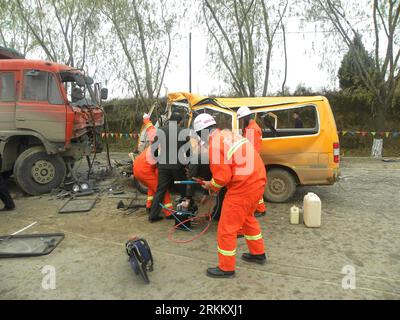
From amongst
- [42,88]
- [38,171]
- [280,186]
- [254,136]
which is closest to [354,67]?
[280,186]

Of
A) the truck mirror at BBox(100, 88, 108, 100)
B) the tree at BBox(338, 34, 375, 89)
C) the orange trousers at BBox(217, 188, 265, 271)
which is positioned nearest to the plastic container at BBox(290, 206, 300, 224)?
the orange trousers at BBox(217, 188, 265, 271)

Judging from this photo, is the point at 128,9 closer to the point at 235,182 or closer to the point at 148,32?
the point at 148,32

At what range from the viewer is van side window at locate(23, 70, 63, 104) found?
684 centimetres

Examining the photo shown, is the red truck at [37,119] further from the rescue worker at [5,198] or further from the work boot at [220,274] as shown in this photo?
the work boot at [220,274]

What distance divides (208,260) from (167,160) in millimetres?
1758

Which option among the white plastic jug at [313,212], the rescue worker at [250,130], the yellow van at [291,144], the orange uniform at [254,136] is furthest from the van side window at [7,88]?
the white plastic jug at [313,212]

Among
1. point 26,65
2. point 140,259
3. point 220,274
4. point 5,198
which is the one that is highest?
point 26,65

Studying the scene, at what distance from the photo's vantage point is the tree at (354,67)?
12.3 metres

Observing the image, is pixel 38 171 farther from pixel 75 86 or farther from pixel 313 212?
pixel 313 212

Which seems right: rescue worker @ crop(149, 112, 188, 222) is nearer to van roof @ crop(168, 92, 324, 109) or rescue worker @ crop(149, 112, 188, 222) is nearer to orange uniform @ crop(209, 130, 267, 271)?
van roof @ crop(168, 92, 324, 109)

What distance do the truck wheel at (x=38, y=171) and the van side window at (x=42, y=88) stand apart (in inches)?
40.9

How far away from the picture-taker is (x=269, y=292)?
10.5 ft

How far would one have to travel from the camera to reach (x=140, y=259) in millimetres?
3451
